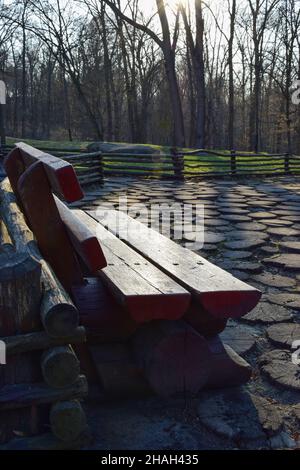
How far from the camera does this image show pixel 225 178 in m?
15.5

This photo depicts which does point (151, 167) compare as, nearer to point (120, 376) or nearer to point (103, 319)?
point (103, 319)

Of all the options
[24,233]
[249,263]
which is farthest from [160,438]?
[249,263]

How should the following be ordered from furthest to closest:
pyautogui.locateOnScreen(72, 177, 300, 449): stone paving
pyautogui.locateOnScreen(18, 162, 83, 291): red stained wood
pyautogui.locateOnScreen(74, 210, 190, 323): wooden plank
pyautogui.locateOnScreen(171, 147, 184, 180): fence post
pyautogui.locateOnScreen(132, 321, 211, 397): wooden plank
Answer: pyautogui.locateOnScreen(171, 147, 184, 180): fence post < pyautogui.locateOnScreen(18, 162, 83, 291): red stained wood < pyautogui.locateOnScreen(132, 321, 211, 397): wooden plank < pyautogui.locateOnScreen(74, 210, 190, 323): wooden plank < pyautogui.locateOnScreen(72, 177, 300, 449): stone paving

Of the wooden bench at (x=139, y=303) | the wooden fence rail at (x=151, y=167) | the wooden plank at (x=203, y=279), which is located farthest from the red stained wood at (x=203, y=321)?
the wooden fence rail at (x=151, y=167)

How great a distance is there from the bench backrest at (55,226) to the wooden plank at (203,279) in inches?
18.9

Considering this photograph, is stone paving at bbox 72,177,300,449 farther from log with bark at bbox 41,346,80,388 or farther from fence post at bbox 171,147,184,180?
fence post at bbox 171,147,184,180

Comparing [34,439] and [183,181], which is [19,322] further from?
[183,181]

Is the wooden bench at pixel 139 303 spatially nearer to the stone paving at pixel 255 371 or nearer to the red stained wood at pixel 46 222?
the red stained wood at pixel 46 222

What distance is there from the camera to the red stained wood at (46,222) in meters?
2.58

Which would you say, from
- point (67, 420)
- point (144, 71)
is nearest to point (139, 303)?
point (67, 420)

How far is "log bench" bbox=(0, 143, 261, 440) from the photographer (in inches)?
92.6

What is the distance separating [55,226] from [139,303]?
2.23ft

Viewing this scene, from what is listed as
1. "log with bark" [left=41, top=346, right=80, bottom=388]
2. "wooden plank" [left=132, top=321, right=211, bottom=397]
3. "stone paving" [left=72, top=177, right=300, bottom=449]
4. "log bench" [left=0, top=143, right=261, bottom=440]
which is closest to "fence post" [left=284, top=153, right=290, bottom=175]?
"stone paving" [left=72, top=177, right=300, bottom=449]

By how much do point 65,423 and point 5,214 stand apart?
1912 millimetres
